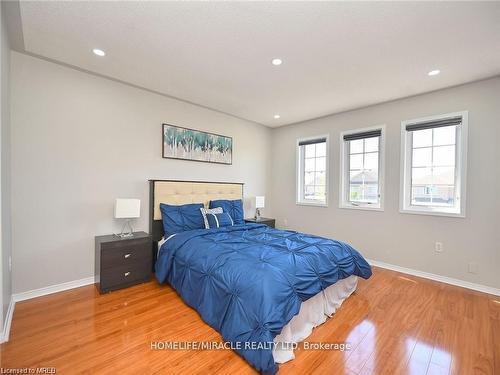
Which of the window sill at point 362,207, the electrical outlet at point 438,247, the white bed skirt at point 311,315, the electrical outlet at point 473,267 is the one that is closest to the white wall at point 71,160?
the white bed skirt at point 311,315

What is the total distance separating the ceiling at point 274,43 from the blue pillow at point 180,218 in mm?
1639

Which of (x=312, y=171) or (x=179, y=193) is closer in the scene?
(x=179, y=193)

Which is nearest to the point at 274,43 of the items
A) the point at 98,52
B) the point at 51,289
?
the point at 98,52

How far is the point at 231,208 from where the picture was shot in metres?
3.79

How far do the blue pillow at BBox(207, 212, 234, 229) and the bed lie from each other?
20 centimetres

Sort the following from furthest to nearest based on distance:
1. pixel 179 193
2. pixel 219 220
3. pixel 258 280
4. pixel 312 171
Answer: pixel 312 171 → pixel 179 193 → pixel 219 220 → pixel 258 280

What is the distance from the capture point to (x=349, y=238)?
3939 mm

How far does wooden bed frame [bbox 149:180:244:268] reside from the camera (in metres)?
3.20

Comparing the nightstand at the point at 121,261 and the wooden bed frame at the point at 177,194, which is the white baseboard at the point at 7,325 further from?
the wooden bed frame at the point at 177,194

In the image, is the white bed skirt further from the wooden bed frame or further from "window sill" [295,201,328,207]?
the wooden bed frame

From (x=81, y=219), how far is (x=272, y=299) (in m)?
2.43

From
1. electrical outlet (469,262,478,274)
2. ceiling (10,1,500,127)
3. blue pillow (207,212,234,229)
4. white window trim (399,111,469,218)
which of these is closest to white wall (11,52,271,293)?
ceiling (10,1,500,127)

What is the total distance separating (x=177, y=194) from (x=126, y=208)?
812 millimetres

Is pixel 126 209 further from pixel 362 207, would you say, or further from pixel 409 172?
pixel 409 172
